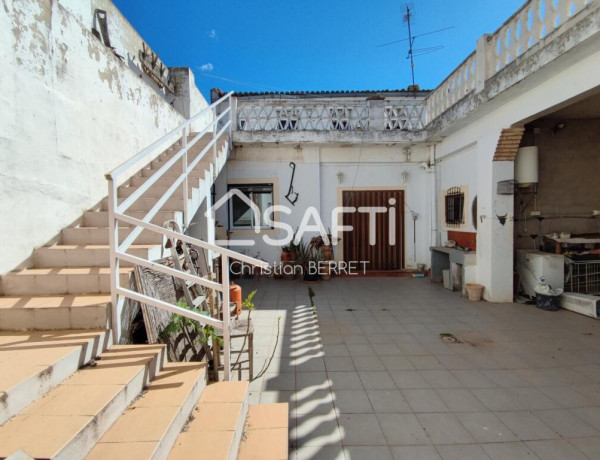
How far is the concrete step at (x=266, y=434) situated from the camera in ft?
5.61

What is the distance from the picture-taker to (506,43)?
14.7ft

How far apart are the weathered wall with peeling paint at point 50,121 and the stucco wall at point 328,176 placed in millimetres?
3791

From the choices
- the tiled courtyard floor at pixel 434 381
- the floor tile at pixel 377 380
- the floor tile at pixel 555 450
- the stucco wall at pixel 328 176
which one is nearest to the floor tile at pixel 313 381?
the tiled courtyard floor at pixel 434 381

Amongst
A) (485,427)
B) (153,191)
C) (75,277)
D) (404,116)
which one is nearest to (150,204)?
(153,191)

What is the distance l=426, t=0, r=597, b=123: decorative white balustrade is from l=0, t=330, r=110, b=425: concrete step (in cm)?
565

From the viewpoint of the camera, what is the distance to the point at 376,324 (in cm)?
439

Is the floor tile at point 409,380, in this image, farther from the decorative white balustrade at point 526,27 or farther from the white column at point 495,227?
the decorative white balustrade at point 526,27

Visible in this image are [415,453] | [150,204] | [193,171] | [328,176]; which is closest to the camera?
[415,453]

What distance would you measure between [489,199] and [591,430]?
391cm

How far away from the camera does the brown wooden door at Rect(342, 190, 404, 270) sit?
7.84 m

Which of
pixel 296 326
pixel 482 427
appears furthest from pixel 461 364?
pixel 296 326

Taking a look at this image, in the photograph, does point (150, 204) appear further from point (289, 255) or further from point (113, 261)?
point (289, 255)

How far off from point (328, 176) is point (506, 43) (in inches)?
171

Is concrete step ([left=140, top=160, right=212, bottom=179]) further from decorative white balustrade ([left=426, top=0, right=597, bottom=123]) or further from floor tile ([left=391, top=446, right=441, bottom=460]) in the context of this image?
decorative white balustrade ([left=426, top=0, right=597, bottom=123])
